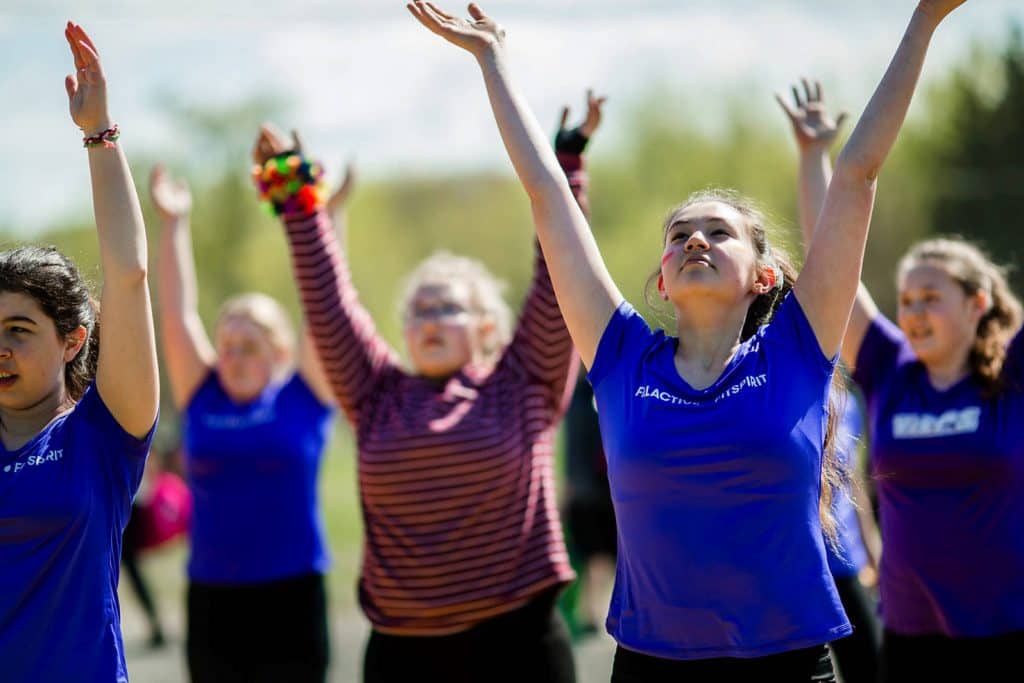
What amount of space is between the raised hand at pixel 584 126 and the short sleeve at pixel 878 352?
1.23 metres

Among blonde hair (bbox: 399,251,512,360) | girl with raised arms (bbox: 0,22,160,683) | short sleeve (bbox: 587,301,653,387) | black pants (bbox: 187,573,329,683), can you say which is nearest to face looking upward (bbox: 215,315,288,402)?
black pants (bbox: 187,573,329,683)

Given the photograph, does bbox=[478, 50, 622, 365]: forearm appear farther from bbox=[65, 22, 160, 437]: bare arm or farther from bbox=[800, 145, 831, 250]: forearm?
bbox=[800, 145, 831, 250]: forearm

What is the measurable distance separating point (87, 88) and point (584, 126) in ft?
5.46

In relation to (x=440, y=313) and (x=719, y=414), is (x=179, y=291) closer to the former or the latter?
(x=440, y=313)

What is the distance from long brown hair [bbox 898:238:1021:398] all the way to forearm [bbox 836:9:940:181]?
60.9 inches

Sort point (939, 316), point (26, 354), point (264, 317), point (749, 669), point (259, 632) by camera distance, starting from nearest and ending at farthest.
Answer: point (749, 669) → point (26, 354) → point (939, 316) → point (259, 632) → point (264, 317)

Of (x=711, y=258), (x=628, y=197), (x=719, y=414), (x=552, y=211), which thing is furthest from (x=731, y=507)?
(x=628, y=197)

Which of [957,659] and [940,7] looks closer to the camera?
[940,7]

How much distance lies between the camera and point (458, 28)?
3.13m

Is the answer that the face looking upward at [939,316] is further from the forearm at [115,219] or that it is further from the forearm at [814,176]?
the forearm at [115,219]

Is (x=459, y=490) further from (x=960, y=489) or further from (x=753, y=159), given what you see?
(x=753, y=159)

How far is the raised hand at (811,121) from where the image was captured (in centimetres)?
389

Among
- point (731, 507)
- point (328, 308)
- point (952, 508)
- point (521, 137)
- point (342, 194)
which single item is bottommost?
point (952, 508)

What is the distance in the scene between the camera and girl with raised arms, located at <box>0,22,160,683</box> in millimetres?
2744
